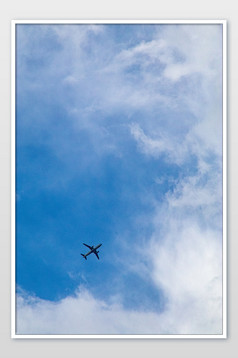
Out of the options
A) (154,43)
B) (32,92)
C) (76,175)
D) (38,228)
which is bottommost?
(38,228)

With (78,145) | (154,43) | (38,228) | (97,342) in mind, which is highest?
(154,43)

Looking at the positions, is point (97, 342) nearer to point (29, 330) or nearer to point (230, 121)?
point (29, 330)

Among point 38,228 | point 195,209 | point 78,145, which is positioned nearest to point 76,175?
point 78,145

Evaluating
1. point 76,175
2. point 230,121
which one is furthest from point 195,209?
point 76,175

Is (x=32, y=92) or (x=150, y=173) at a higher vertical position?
(x=32, y=92)

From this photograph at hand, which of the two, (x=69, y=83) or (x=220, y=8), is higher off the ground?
(x=220, y=8)

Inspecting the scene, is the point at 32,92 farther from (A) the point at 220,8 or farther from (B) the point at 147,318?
(B) the point at 147,318
